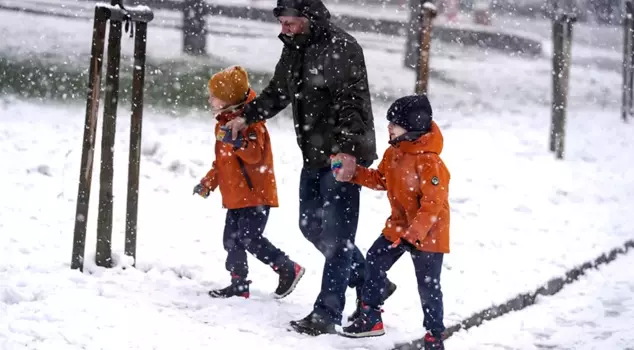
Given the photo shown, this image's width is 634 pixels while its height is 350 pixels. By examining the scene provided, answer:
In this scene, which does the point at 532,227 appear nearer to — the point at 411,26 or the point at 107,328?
the point at 107,328

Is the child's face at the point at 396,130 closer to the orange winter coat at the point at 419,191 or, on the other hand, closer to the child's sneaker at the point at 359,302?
the orange winter coat at the point at 419,191

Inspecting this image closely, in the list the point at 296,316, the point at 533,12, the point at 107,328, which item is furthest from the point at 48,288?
the point at 533,12

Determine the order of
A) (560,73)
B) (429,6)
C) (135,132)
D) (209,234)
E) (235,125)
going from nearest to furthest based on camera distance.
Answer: (235,125), (135,132), (209,234), (429,6), (560,73)

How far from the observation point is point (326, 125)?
6109mm

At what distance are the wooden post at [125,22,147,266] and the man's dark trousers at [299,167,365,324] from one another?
1355 millimetres

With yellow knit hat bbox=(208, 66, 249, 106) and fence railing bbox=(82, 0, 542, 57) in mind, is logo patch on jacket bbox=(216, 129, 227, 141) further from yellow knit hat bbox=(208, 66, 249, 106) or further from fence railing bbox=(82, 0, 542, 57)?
fence railing bbox=(82, 0, 542, 57)

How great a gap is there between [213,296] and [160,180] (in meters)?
3.41

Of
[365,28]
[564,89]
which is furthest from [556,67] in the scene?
[365,28]

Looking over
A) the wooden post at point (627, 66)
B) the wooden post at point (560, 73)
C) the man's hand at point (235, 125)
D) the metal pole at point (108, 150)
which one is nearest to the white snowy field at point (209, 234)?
the metal pole at point (108, 150)

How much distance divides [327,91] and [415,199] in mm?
874

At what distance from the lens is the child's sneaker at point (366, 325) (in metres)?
6.08

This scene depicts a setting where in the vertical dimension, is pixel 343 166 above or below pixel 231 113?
below

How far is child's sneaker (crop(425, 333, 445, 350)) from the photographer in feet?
19.4

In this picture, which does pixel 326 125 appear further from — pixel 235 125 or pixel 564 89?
pixel 564 89
